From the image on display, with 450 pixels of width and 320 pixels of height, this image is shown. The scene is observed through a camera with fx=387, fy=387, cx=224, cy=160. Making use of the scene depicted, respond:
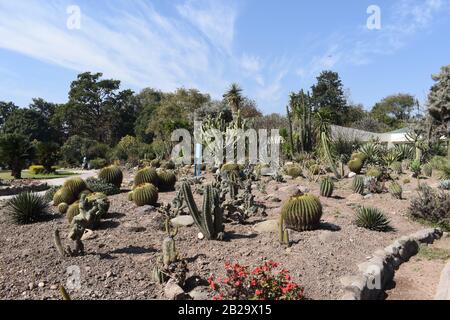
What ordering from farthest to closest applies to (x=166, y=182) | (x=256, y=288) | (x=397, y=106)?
(x=397, y=106)
(x=166, y=182)
(x=256, y=288)

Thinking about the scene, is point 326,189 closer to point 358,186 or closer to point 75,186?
point 358,186

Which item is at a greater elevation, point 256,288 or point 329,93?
point 329,93

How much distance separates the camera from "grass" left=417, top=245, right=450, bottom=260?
599cm

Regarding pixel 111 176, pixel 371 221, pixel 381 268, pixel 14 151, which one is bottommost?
pixel 381 268

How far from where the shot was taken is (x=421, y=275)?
17.5 feet

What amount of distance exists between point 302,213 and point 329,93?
45.5 metres

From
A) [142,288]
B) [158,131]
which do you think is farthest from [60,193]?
[158,131]

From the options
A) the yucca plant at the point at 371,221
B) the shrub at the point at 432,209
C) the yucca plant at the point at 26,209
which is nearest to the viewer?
the yucca plant at the point at 371,221

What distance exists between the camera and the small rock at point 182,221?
661cm

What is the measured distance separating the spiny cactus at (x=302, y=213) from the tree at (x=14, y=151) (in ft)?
57.3

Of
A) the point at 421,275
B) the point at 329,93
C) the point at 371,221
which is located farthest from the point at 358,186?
the point at 329,93

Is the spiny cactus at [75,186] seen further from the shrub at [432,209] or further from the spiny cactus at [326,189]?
the shrub at [432,209]

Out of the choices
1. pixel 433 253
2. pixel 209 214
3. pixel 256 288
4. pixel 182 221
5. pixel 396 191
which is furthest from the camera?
pixel 396 191

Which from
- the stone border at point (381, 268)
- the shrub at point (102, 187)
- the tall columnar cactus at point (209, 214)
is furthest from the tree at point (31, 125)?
the stone border at point (381, 268)
